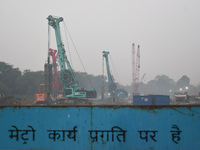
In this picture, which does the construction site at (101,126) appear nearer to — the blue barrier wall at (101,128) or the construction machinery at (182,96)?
the blue barrier wall at (101,128)

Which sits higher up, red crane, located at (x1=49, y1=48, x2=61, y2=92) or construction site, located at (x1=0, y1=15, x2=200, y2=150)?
red crane, located at (x1=49, y1=48, x2=61, y2=92)

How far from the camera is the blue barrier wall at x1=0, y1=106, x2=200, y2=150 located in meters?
6.74

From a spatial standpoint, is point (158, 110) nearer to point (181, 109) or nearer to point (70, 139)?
point (181, 109)

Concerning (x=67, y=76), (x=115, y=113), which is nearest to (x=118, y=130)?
(x=115, y=113)

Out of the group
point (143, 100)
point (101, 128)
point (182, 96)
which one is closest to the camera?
point (101, 128)

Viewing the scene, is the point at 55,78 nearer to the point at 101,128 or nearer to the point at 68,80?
the point at 68,80

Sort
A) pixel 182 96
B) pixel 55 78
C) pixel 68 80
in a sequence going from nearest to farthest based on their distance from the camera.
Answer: pixel 68 80, pixel 182 96, pixel 55 78

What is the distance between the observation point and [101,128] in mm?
6859

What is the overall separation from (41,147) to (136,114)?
131 inches

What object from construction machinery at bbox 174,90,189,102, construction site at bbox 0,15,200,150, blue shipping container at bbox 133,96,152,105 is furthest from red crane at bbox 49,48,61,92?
construction site at bbox 0,15,200,150

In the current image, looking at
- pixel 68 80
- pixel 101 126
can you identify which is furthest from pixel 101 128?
pixel 68 80

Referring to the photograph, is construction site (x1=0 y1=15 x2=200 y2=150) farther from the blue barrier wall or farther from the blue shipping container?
the blue shipping container

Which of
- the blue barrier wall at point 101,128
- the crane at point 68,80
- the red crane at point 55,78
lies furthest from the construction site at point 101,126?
the red crane at point 55,78

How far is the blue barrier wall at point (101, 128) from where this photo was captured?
674cm
